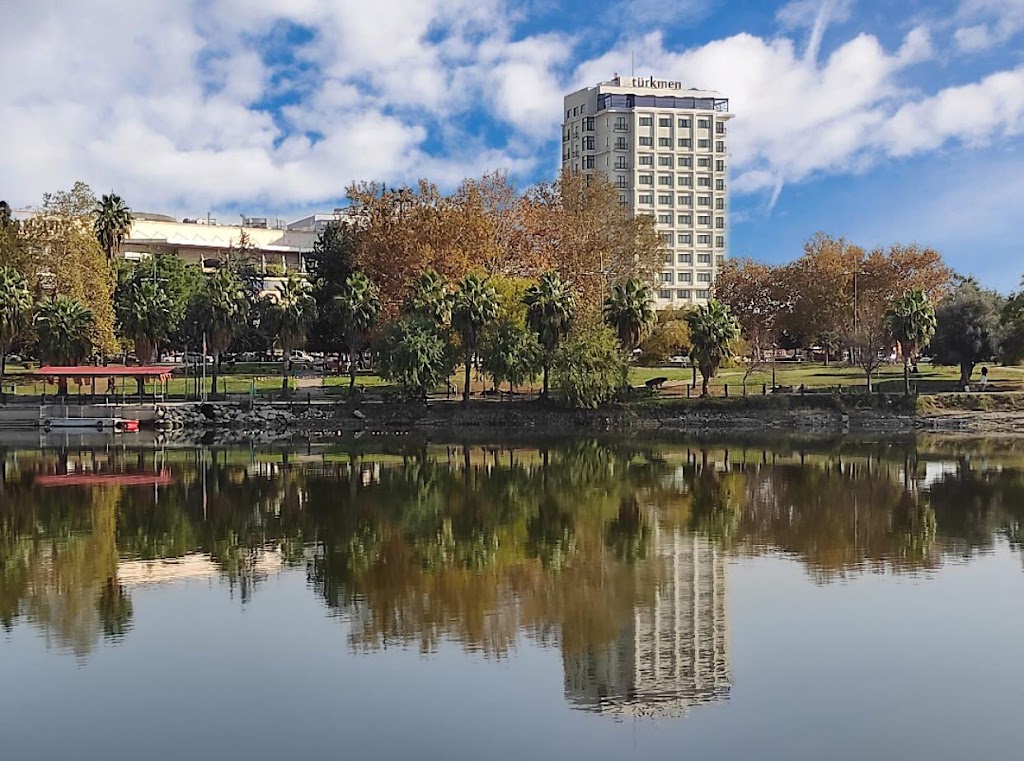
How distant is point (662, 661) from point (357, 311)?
60161mm

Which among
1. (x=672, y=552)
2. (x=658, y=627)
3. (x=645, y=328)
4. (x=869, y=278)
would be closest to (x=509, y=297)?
(x=645, y=328)

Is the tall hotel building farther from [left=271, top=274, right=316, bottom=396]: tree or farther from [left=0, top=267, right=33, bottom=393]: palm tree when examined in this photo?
[left=0, top=267, right=33, bottom=393]: palm tree

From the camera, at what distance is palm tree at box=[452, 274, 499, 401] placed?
2810 inches

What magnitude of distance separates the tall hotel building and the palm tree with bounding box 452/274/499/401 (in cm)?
7244

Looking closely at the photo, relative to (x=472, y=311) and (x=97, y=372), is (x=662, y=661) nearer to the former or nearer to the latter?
(x=472, y=311)

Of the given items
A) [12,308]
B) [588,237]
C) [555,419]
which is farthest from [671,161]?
[12,308]

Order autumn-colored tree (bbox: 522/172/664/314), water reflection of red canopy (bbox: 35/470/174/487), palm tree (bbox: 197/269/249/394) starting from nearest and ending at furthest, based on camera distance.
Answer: water reflection of red canopy (bbox: 35/470/174/487), palm tree (bbox: 197/269/249/394), autumn-colored tree (bbox: 522/172/664/314)

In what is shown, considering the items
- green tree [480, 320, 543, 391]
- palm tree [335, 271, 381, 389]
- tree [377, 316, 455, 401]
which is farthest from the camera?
palm tree [335, 271, 381, 389]

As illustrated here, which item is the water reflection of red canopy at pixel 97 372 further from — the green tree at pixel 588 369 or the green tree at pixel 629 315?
the green tree at pixel 629 315

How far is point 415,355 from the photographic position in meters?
70.1

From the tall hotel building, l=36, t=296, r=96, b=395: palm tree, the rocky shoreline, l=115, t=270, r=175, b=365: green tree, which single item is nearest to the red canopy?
the rocky shoreline

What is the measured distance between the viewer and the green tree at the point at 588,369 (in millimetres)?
69625

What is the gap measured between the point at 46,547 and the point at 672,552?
1550 centimetres

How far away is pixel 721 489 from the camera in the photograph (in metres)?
40.1
